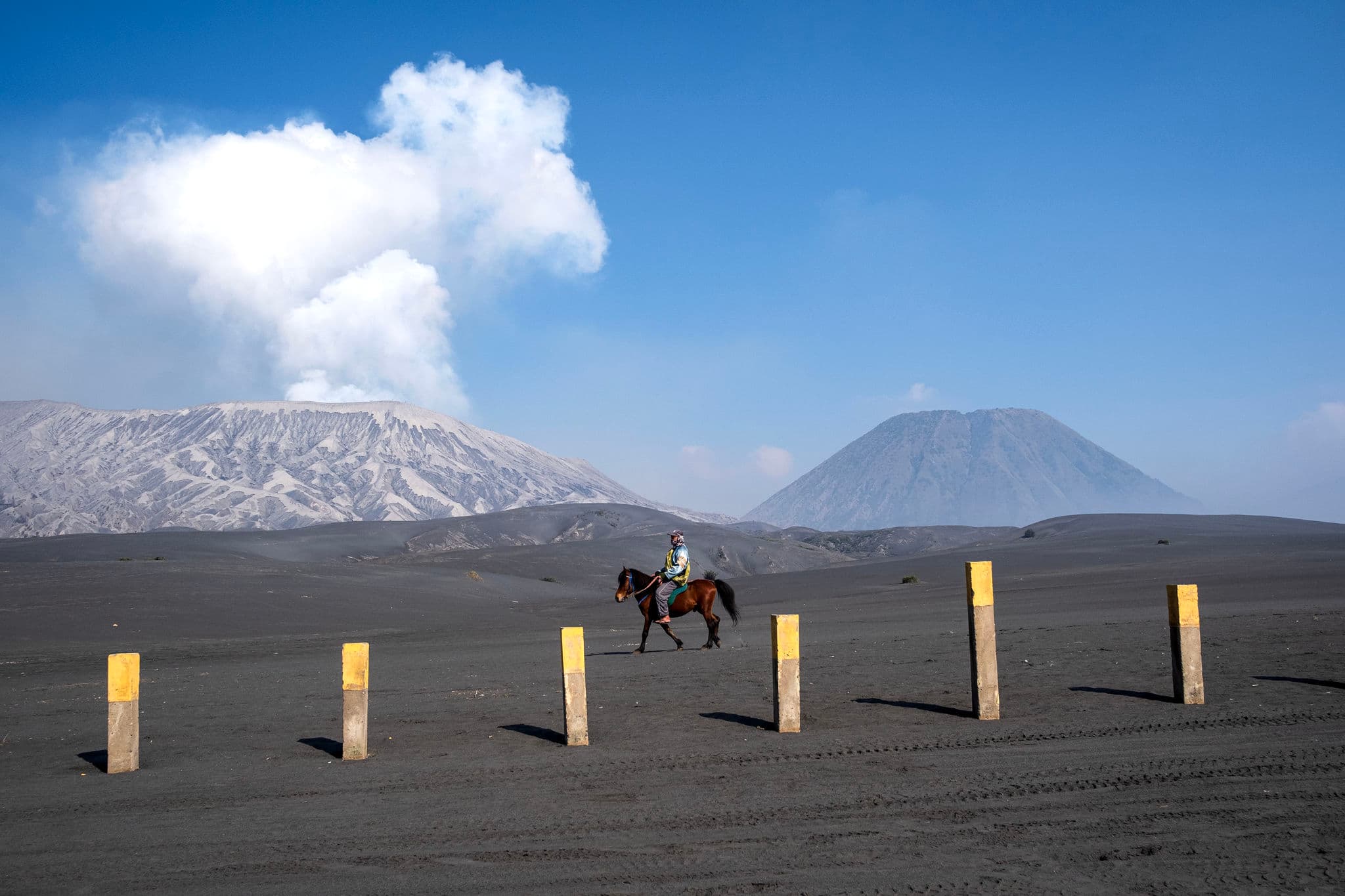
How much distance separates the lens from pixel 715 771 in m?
9.32

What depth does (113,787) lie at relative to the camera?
9.73m

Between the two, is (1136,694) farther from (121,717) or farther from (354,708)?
(121,717)

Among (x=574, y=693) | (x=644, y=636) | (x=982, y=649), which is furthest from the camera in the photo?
(x=644, y=636)

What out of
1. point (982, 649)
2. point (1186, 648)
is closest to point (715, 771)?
point (982, 649)

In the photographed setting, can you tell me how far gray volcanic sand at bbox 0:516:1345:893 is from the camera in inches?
263

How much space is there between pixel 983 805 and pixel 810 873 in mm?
1984

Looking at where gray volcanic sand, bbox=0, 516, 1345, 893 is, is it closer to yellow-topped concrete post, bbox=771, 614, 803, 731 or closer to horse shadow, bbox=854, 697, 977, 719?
horse shadow, bbox=854, 697, 977, 719

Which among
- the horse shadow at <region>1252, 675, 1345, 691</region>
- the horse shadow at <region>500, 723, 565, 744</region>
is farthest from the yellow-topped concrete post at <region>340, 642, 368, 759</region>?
the horse shadow at <region>1252, 675, 1345, 691</region>

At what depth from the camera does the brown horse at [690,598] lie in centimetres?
2142

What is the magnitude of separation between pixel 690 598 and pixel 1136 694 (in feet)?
35.3

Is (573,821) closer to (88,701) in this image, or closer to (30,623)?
(88,701)

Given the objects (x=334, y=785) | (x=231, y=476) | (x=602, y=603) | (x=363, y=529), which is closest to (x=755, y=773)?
(x=334, y=785)

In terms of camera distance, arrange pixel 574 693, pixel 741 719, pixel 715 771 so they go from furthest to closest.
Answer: pixel 741 719, pixel 574 693, pixel 715 771

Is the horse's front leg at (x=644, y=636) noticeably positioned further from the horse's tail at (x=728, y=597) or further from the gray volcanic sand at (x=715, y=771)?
the horse's tail at (x=728, y=597)
